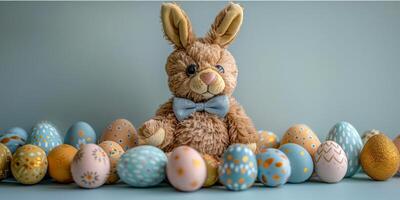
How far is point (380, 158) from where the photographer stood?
1.21m

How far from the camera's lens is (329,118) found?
1748 millimetres

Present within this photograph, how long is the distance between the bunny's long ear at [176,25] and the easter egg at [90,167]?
0.43 meters

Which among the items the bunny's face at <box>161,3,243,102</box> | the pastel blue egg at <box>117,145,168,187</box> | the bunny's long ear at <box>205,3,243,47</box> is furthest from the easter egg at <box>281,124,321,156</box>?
the pastel blue egg at <box>117,145,168,187</box>

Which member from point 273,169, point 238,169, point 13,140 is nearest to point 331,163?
point 273,169

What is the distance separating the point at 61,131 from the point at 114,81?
28 cm

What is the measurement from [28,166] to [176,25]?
58 centimetres

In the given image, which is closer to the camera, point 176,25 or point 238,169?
point 238,169

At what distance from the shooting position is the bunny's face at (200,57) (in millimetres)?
1281

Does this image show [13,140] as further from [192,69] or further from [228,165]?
[228,165]

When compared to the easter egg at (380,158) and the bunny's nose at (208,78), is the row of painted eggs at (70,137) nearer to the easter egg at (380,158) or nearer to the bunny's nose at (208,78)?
the bunny's nose at (208,78)

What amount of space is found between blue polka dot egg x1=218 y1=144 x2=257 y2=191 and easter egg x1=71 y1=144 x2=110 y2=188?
0.30m

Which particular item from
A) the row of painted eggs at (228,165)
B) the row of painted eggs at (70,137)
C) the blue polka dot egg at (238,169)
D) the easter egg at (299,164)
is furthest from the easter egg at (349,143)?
the row of painted eggs at (70,137)

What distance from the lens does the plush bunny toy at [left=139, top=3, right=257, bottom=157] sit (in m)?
1.27

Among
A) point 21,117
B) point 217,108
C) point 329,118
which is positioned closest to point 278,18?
point 329,118
